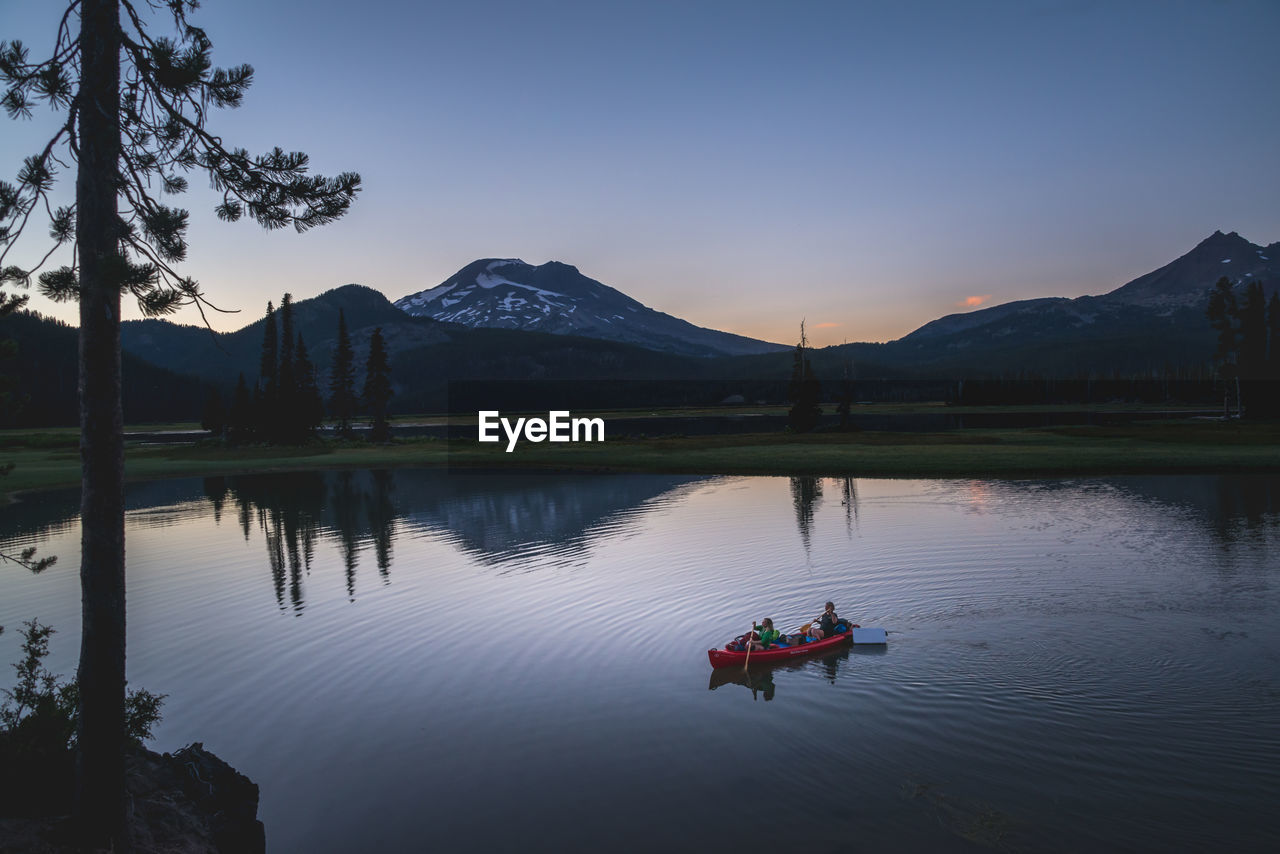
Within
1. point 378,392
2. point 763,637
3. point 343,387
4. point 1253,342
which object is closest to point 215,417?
point 343,387

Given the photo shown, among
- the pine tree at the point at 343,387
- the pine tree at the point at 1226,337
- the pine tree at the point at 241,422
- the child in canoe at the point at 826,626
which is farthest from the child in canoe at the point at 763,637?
the pine tree at the point at 1226,337

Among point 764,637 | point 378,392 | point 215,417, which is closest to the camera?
point 764,637

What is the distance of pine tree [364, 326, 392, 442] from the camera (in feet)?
398

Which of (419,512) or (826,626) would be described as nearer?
(826,626)

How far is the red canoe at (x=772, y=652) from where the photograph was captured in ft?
69.5

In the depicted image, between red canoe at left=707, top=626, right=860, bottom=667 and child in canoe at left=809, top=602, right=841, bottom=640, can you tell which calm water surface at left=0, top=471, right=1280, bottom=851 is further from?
child in canoe at left=809, top=602, right=841, bottom=640

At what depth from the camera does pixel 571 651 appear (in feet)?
76.5

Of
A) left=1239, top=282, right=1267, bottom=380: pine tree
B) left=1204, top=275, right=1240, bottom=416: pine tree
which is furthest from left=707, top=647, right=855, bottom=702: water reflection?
left=1239, top=282, right=1267, bottom=380: pine tree

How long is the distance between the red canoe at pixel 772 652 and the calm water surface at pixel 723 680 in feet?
1.31

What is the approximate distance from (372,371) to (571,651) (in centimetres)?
11681

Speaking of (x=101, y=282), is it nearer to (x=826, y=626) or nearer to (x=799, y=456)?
(x=826, y=626)

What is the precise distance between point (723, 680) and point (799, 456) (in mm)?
60584

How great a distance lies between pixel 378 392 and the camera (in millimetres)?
124938

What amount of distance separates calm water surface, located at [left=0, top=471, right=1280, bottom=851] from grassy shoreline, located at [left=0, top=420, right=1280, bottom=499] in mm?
23335
